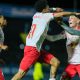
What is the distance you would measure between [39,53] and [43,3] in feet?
2.56

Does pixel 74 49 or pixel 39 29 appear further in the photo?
pixel 74 49

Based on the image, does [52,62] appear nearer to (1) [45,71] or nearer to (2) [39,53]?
(2) [39,53]

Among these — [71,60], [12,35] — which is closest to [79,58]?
[71,60]

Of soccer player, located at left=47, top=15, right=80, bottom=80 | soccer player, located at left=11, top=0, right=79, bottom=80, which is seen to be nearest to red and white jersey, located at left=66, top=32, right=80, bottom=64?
soccer player, located at left=47, top=15, right=80, bottom=80

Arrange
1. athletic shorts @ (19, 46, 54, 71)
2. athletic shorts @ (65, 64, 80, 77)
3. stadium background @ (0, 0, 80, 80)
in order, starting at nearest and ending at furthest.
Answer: athletic shorts @ (19, 46, 54, 71) → athletic shorts @ (65, 64, 80, 77) → stadium background @ (0, 0, 80, 80)

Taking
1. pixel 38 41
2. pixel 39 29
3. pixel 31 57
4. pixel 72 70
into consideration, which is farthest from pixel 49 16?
pixel 72 70

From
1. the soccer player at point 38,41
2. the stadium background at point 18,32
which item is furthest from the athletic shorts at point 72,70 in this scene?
the stadium background at point 18,32

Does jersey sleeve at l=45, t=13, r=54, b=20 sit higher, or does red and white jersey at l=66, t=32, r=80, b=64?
jersey sleeve at l=45, t=13, r=54, b=20

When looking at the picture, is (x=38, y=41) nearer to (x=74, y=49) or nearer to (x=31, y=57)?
(x=31, y=57)

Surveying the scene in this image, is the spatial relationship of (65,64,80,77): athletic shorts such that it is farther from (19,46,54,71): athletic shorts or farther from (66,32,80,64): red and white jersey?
(19,46,54,71): athletic shorts

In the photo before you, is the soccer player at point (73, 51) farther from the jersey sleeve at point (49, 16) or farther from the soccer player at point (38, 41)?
the jersey sleeve at point (49, 16)

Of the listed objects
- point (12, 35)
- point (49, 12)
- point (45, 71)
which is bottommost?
point (45, 71)

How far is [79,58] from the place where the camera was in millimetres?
7996

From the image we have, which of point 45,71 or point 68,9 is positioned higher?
point 68,9
